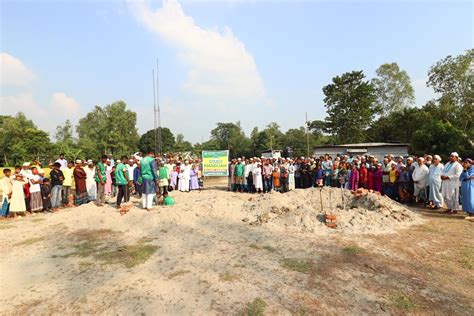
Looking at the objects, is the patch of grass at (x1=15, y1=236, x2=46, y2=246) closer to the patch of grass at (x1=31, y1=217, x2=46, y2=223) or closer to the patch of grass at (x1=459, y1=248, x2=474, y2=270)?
the patch of grass at (x1=31, y1=217, x2=46, y2=223)

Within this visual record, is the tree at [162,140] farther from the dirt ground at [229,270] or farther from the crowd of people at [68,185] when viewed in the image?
the dirt ground at [229,270]

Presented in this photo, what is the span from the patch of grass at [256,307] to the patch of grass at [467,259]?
3490 millimetres

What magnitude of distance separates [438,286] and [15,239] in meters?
8.00

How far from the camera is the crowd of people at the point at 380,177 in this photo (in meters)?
8.58

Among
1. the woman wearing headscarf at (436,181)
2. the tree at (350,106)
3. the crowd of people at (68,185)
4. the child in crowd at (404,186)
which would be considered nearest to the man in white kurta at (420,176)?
the woman wearing headscarf at (436,181)

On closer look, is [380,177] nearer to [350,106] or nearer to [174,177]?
[174,177]

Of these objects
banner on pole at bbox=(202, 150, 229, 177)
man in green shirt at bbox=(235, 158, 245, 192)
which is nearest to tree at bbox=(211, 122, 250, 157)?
banner on pole at bbox=(202, 150, 229, 177)

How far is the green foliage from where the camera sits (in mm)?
37625

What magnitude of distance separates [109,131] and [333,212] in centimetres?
5248

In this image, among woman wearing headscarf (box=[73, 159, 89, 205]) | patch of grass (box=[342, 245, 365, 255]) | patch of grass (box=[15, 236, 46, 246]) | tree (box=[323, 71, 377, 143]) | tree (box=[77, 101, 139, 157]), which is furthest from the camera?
tree (box=[77, 101, 139, 157])

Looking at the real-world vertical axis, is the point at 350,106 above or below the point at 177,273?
above

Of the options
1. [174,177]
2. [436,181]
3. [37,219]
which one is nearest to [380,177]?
[436,181]

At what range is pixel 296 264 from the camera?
4617 mm

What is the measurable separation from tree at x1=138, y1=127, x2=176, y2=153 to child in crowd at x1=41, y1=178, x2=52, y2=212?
51.9 metres
